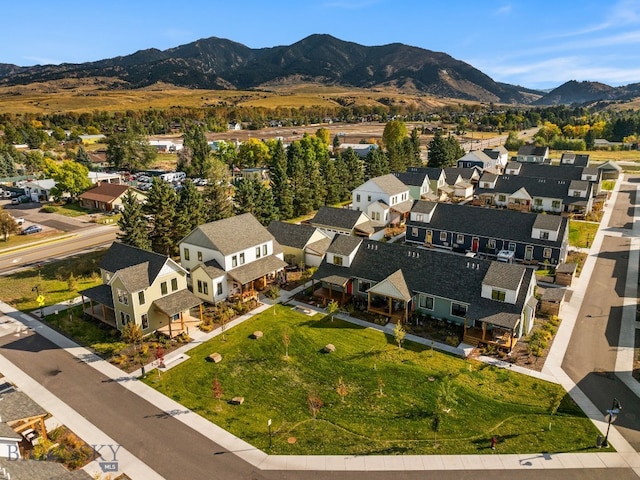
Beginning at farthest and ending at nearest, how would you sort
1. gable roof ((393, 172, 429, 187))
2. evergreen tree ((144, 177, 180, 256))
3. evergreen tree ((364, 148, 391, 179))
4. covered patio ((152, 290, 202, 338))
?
evergreen tree ((364, 148, 391, 179))
gable roof ((393, 172, 429, 187))
evergreen tree ((144, 177, 180, 256))
covered patio ((152, 290, 202, 338))

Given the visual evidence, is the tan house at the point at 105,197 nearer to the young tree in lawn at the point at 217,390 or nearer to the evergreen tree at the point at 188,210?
the evergreen tree at the point at 188,210

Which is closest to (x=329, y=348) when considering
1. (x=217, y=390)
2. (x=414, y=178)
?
(x=217, y=390)

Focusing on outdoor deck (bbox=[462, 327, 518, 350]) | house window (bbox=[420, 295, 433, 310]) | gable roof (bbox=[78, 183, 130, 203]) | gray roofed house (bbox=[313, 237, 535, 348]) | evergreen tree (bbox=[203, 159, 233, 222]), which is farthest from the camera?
gable roof (bbox=[78, 183, 130, 203])

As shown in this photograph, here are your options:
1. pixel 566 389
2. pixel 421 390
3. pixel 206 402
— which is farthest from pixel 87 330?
pixel 566 389

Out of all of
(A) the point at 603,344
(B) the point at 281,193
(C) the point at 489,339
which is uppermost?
(B) the point at 281,193

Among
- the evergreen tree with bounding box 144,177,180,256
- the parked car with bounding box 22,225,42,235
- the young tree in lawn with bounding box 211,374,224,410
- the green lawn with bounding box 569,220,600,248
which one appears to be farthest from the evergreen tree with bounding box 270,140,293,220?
the green lawn with bounding box 569,220,600,248

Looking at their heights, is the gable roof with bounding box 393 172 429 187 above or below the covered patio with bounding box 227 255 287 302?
above

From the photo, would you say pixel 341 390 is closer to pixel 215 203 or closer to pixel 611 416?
pixel 611 416

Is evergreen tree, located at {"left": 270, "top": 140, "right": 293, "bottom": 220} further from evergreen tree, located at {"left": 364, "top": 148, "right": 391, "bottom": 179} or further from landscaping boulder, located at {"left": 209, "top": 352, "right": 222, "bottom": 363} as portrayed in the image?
landscaping boulder, located at {"left": 209, "top": 352, "right": 222, "bottom": 363}

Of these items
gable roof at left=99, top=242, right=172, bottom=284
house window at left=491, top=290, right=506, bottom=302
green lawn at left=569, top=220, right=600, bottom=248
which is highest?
gable roof at left=99, top=242, right=172, bottom=284
